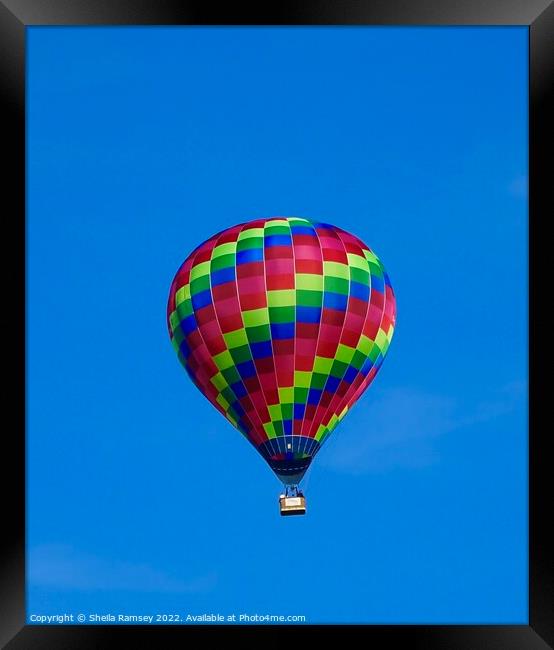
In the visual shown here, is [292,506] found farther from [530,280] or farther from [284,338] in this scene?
[530,280]

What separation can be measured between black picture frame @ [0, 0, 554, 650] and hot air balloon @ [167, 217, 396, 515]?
38.8ft

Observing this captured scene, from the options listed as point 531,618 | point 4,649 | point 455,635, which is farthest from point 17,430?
point 531,618

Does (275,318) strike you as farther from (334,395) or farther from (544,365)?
(544,365)

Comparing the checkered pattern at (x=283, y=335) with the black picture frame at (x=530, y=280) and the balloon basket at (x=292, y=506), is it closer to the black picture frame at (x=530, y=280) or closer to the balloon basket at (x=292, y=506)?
the balloon basket at (x=292, y=506)

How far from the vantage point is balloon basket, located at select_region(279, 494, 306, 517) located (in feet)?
75.3

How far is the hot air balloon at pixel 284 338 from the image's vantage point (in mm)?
23500

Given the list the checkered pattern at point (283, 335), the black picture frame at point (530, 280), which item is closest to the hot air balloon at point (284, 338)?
the checkered pattern at point (283, 335)

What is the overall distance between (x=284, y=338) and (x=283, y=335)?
0.06m

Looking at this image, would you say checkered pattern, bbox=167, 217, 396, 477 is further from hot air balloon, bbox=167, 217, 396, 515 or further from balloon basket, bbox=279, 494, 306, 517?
balloon basket, bbox=279, 494, 306, 517

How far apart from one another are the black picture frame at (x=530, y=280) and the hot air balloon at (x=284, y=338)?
466 inches

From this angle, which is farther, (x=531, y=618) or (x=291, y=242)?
(x=291, y=242)

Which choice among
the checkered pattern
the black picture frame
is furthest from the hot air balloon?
the black picture frame

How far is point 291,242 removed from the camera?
80.3 ft

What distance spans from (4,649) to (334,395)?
13.5m
